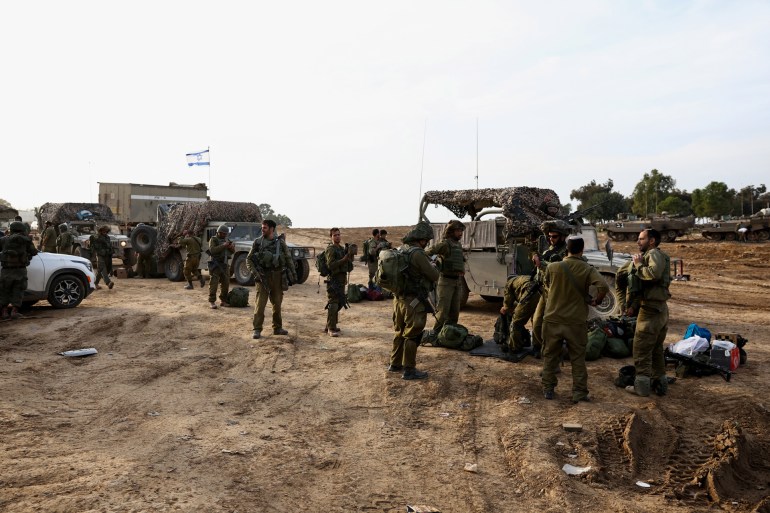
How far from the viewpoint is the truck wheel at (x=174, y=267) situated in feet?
53.6

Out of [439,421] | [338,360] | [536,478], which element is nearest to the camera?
[536,478]

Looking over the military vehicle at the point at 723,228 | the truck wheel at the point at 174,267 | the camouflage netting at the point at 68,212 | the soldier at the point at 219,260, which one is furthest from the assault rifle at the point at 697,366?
the military vehicle at the point at 723,228

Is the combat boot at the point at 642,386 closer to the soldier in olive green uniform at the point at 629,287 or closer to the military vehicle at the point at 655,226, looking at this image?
the soldier in olive green uniform at the point at 629,287

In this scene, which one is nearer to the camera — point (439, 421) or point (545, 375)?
point (439, 421)

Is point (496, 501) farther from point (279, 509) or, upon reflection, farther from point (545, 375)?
point (545, 375)

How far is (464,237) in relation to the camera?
11.1 metres

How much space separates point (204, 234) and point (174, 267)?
1.61m

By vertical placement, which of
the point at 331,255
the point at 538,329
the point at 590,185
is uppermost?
the point at 590,185

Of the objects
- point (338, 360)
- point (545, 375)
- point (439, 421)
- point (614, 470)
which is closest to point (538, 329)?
point (545, 375)

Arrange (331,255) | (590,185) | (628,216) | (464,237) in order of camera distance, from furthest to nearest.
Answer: (590,185)
(628,216)
(464,237)
(331,255)

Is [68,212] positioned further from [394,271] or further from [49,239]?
[394,271]

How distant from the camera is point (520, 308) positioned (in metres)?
7.21

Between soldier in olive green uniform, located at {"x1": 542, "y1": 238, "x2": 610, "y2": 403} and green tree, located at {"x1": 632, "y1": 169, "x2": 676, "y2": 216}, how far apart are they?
51032mm

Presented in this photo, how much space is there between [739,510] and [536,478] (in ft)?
4.08
